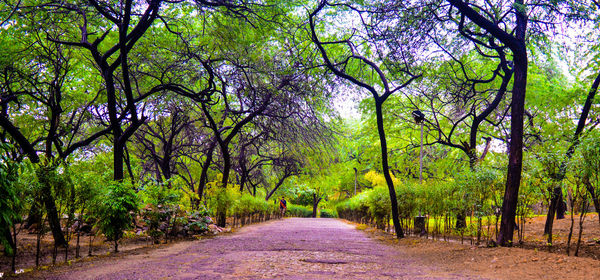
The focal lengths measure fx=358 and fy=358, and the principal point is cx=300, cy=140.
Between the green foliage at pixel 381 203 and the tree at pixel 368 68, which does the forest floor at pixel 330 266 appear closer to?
the tree at pixel 368 68

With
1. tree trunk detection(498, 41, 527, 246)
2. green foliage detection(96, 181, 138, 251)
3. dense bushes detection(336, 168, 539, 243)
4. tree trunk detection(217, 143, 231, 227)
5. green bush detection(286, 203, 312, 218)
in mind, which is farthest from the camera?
green bush detection(286, 203, 312, 218)

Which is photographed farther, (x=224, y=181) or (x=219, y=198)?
(x=224, y=181)

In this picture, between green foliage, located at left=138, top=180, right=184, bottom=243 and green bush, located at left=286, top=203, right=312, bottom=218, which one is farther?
green bush, located at left=286, top=203, right=312, bottom=218

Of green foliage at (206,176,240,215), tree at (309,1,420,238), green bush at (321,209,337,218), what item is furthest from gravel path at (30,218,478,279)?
green bush at (321,209,337,218)

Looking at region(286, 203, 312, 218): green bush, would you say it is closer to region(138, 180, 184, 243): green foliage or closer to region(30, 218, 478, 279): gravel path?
region(138, 180, 184, 243): green foliage

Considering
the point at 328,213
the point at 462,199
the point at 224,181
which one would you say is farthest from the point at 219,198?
the point at 328,213

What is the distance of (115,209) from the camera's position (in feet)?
23.4

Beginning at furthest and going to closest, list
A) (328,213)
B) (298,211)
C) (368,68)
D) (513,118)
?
(328,213), (298,211), (368,68), (513,118)

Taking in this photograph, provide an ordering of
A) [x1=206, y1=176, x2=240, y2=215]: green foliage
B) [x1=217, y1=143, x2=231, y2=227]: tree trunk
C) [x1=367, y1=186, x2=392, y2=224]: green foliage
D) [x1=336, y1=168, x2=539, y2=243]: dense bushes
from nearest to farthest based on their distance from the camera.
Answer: [x1=336, y1=168, x2=539, y2=243]: dense bushes
[x1=367, y1=186, x2=392, y2=224]: green foliage
[x1=206, y1=176, x2=240, y2=215]: green foliage
[x1=217, y1=143, x2=231, y2=227]: tree trunk

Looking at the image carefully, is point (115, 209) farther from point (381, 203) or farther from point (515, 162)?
point (381, 203)

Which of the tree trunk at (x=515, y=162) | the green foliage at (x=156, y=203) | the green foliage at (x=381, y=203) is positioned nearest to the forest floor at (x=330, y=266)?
the tree trunk at (x=515, y=162)

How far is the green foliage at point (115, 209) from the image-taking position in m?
7.00

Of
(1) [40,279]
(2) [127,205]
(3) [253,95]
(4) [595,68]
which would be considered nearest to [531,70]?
(4) [595,68]

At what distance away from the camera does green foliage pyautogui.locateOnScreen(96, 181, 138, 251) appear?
23.0 ft
